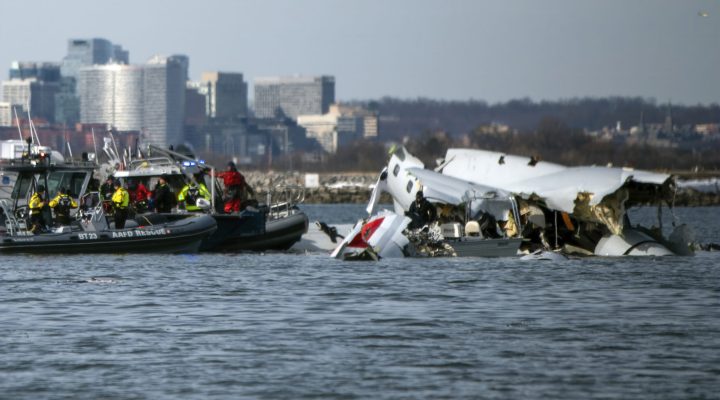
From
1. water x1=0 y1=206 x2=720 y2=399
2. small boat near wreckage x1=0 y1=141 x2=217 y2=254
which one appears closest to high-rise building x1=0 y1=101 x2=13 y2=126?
small boat near wreckage x1=0 y1=141 x2=217 y2=254

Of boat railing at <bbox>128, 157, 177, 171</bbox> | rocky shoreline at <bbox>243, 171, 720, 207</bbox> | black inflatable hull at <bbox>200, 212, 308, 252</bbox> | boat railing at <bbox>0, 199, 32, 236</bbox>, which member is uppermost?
boat railing at <bbox>128, 157, 177, 171</bbox>

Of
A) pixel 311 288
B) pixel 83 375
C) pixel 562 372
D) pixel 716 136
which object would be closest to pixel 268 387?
pixel 83 375

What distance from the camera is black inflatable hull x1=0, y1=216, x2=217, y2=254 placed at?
3638cm

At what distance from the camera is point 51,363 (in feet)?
65.9

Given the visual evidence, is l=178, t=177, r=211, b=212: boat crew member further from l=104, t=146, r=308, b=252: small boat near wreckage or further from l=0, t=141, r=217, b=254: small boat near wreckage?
l=0, t=141, r=217, b=254: small boat near wreckage

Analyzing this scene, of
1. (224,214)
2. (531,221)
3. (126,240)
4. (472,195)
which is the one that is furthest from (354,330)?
(531,221)

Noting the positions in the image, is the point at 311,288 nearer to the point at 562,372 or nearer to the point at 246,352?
the point at 246,352

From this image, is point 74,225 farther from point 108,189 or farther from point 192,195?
point 192,195

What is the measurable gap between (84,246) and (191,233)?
2.78 m

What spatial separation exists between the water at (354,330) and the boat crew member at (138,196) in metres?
4.10

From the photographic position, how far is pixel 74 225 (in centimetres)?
3797

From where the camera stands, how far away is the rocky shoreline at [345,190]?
123375mm

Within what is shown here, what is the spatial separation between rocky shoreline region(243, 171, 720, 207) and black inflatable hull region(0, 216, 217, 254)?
186ft

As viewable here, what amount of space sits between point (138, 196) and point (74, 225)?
13.2ft
